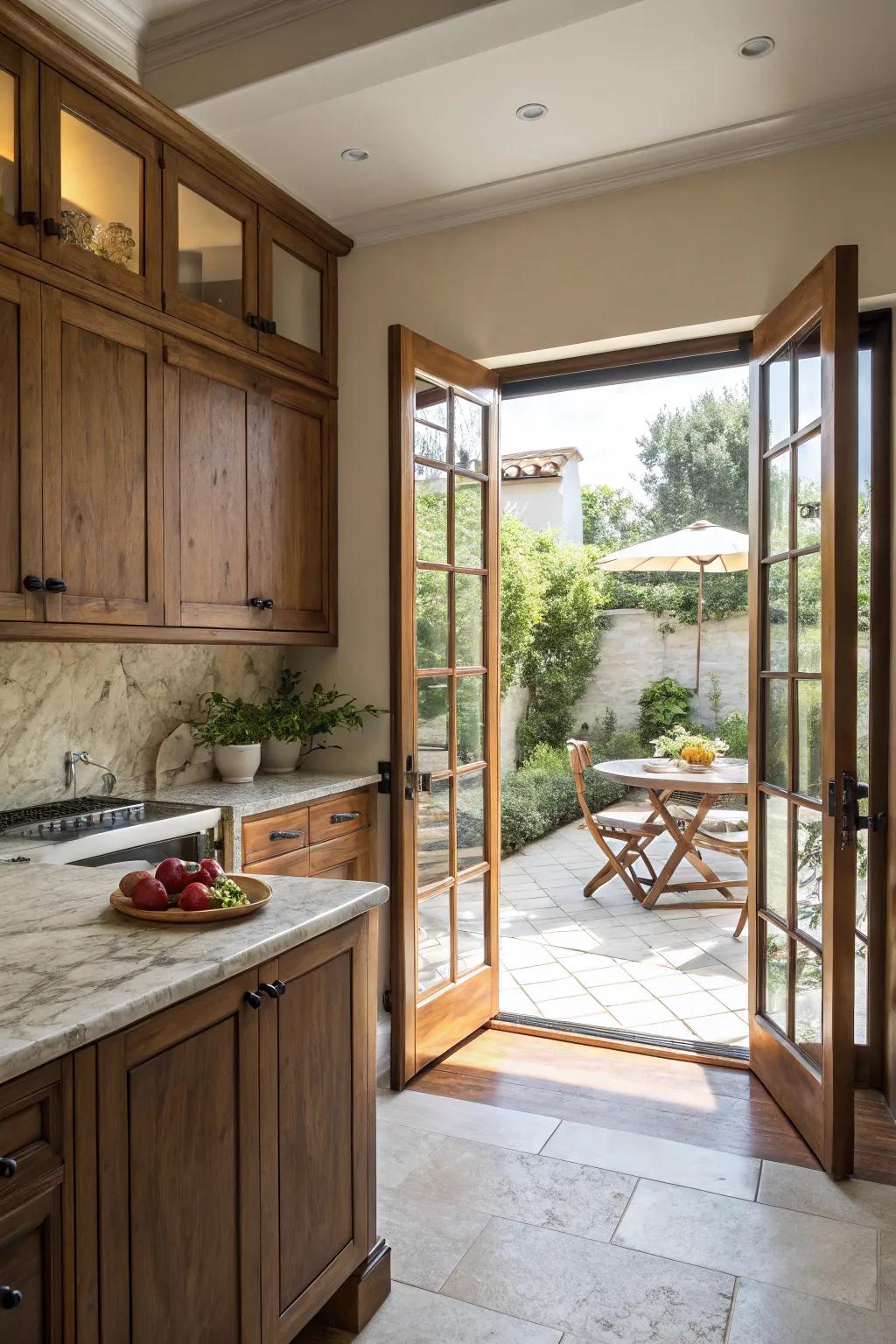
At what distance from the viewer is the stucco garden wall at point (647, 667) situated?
887 centimetres

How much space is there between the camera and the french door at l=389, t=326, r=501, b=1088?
3.05m

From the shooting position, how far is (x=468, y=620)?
11.3 feet

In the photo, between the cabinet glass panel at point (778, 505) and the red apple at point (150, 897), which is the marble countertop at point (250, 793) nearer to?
the red apple at point (150, 897)

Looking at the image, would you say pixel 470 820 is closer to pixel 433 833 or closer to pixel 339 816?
pixel 433 833

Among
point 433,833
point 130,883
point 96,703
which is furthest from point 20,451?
point 433,833

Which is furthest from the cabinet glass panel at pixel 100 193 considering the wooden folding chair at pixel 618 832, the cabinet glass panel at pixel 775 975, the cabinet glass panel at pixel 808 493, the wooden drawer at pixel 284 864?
the wooden folding chair at pixel 618 832

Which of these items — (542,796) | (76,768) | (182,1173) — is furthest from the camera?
(542,796)

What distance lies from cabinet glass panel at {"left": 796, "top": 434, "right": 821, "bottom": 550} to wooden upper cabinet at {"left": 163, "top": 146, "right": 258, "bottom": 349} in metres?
1.77

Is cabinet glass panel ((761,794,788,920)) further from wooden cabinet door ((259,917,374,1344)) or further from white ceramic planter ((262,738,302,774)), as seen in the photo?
white ceramic planter ((262,738,302,774))

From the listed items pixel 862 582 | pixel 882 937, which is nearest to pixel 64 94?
pixel 862 582

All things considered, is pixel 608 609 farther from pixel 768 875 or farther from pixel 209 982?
pixel 209 982

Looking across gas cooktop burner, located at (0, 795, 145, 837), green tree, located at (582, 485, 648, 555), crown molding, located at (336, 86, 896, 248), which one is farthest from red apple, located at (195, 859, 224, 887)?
green tree, located at (582, 485, 648, 555)

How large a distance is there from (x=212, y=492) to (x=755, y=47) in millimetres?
1943

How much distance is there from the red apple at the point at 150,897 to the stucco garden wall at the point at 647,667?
23.6ft
